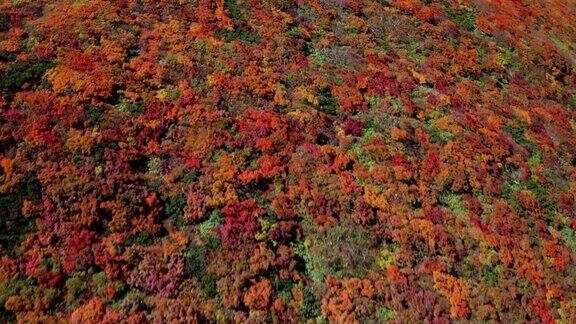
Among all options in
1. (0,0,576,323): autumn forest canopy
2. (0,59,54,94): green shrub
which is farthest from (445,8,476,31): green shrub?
(0,59,54,94): green shrub

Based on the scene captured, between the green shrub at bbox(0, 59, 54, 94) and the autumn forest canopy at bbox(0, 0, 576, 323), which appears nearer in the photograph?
the autumn forest canopy at bbox(0, 0, 576, 323)

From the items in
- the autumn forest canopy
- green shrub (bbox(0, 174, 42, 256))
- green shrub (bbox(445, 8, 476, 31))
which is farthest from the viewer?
green shrub (bbox(445, 8, 476, 31))

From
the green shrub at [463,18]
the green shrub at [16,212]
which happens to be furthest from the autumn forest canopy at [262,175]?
the green shrub at [463,18]

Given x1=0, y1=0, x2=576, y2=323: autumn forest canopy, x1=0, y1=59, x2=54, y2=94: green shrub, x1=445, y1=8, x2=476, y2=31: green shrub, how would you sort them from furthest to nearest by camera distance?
1. x1=445, y1=8, x2=476, y2=31: green shrub
2. x1=0, y1=59, x2=54, y2=94: green shrub
3. x1=0, y1=0, x2=576, y2=323: autumn forest canopy

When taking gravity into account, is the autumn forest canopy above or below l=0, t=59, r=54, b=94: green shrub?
below

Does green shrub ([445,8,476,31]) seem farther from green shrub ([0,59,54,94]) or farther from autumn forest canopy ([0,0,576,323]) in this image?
green shrub ([0,59,54,94])

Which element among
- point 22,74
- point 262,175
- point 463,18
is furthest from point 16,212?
point 463,18

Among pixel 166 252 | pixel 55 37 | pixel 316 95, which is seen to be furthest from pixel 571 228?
pixel 55 37

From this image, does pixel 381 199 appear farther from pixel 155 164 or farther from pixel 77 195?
pixel 77 195
